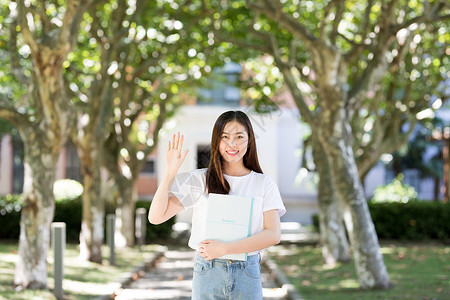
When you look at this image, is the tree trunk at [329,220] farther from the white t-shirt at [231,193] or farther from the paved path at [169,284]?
the white t-shirt at [231,193]

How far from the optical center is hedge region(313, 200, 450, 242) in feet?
61.9

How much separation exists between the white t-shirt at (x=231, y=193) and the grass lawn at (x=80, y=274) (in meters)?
5.35

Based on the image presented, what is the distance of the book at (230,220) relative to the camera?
11.4ft

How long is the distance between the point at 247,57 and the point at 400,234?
707cm

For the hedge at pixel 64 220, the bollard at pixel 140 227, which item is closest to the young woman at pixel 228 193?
the bollard at pixel 140 227

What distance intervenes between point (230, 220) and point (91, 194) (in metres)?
10.3

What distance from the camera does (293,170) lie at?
114 ft

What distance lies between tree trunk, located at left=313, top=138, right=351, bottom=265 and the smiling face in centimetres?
1054

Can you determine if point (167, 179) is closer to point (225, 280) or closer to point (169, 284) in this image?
point (225, 280)

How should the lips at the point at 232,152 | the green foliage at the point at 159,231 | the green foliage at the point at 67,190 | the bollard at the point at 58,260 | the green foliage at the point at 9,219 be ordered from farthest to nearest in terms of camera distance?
the green foliage at the point at 67,190
the green foliage at the point at 159,231
the green foliage at the point at 9,219
the bollard at the point at 58,260
the lips at the point at 232,152

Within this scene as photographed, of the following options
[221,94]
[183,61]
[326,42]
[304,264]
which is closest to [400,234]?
[304,264]

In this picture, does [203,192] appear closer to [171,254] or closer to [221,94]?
[171,254]

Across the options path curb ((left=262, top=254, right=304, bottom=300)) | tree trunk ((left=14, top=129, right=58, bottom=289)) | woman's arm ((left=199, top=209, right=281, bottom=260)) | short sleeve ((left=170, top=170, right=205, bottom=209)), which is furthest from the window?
woman's arm ((left=199, top=209, right=281, bottom=260))

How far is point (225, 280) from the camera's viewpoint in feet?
11.5
